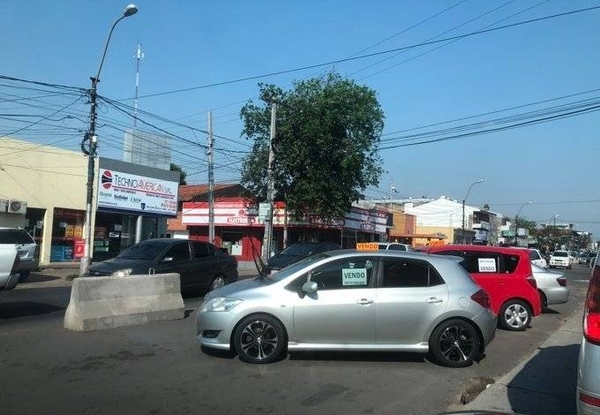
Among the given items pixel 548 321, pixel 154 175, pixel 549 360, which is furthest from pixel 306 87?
pixel 549 360

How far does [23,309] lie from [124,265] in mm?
2239

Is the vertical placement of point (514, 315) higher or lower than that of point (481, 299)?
lower

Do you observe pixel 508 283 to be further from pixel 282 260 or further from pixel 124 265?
pixel 282 260

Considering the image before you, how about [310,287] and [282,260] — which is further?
[282,260]

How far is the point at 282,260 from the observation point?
18.6m

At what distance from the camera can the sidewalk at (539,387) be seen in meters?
5.85

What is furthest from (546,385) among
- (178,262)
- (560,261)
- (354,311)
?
(560,261)

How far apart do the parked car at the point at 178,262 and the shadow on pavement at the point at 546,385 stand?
8490 millimetres

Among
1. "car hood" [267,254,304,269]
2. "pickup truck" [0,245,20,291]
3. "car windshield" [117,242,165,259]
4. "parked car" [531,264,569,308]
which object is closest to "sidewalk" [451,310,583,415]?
"parked car" [531,264,569,308]

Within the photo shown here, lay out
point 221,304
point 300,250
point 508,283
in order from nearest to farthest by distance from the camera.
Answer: point 221,304
point 508,283
point 300,250

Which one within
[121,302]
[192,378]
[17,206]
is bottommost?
[192,378]

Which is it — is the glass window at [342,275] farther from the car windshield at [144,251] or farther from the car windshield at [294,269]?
the car windshield at [144,251]

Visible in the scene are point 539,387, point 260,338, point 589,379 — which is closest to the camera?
point 589,379

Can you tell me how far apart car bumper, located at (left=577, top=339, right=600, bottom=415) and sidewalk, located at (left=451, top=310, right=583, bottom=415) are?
69.7 inches
